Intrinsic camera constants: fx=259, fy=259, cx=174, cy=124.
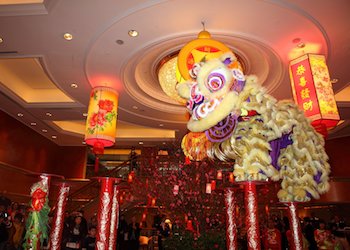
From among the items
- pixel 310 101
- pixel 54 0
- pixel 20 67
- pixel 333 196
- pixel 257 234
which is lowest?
pixel 257 234

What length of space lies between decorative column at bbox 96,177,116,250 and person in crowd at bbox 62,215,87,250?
272 centimetres

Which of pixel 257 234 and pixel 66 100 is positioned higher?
pixel 66 100

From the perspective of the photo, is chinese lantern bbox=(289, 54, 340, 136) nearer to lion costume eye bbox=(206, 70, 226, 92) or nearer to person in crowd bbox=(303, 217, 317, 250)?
lion costume eye bbox=(206, 70, 226, 92)

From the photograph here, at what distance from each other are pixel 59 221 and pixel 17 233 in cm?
298

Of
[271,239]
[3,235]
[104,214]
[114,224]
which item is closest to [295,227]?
[104,214]

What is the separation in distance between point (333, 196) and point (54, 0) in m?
8.57

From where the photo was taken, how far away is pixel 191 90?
1.48 metres

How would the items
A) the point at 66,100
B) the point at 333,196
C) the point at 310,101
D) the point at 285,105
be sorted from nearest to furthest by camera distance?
1. the point at 285,105
2. the point at 310,101
3. the point at 66,100
4. the point at 333,196

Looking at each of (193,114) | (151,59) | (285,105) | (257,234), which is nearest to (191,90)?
(193,114)

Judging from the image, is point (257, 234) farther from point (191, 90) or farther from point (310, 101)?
point (310, 101)

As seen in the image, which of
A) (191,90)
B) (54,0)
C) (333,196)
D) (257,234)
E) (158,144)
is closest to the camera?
(191,90)

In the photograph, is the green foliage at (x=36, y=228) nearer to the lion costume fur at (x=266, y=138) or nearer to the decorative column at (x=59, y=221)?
the decorative column at (x=59, y=221)

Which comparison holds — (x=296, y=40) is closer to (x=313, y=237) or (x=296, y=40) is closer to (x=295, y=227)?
(x=295, y=227)

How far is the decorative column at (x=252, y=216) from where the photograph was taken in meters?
2.23
